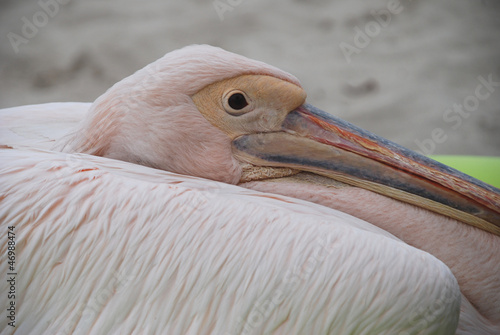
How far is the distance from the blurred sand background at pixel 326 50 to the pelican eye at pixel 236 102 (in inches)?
85.6

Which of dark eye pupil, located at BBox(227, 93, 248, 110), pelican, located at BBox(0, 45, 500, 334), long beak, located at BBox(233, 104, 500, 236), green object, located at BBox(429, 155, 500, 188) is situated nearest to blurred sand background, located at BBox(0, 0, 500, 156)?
green object, located at BBox(429, 155, 500, 188)

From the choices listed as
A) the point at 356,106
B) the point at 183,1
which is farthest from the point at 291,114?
the point at 183,1

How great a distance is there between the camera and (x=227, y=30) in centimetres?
357

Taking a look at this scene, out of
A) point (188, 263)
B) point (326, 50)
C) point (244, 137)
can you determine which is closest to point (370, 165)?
point (244, 137)

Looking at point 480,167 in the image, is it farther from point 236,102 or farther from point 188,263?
point 188,263

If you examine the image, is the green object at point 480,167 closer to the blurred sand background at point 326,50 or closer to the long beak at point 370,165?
the long beak at point 370,165

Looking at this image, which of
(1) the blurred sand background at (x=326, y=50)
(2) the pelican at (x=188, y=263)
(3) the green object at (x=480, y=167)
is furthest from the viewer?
(1) the blurred sand background at (x=326, y=50)

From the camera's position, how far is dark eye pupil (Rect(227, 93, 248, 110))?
1222mm

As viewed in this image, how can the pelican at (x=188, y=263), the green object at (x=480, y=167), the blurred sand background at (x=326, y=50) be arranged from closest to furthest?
the pelican at (x=188, y=263)
the green object at (x=480, y=167)
the blurred sand background at (x=326, y=50)

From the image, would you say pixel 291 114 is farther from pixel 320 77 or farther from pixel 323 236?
pixel 320 77

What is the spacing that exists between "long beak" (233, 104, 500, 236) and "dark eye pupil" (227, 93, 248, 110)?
71 mm

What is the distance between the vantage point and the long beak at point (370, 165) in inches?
48.7

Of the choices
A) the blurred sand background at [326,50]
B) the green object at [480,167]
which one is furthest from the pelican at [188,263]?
the blurred sand background at [326,50]

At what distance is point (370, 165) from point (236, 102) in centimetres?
34
